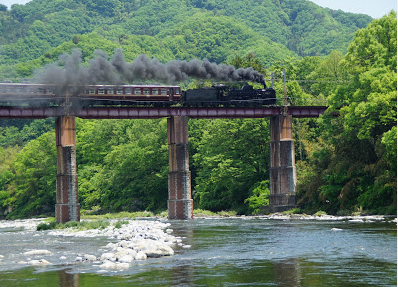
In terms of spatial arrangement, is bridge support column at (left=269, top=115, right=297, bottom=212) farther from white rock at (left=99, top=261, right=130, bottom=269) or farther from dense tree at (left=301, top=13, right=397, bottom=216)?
white rock at (left=99, top=261, right=130, bottom=269)

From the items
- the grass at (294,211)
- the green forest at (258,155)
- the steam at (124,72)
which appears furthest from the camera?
the grass at (294,211)

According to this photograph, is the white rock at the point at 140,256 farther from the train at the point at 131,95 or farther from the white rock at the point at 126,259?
the train at the point at 131,95

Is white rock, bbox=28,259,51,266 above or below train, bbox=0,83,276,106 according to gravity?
below

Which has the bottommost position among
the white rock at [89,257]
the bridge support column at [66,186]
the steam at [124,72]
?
the white rock at [89,257]

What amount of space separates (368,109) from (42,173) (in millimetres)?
66304

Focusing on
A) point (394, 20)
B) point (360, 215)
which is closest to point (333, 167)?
point (360, 215)

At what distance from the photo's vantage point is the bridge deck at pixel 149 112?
230 ft

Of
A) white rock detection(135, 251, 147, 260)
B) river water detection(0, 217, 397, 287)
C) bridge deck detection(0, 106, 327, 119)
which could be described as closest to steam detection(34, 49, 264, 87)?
bridge deck detection(0, 106, 327, 119)

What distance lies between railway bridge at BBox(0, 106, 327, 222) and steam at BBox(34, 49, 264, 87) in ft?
11.1

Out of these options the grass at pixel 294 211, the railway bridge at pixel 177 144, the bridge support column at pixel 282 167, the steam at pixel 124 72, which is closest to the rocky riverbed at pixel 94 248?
the railway bridge at pixel 177 144

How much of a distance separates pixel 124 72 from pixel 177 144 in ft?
37.9

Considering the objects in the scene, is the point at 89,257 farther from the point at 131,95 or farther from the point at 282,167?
the point at 282,167

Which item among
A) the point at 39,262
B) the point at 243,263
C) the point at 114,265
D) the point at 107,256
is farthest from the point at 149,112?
the point at 114,265

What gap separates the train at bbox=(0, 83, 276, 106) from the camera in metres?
70.7
